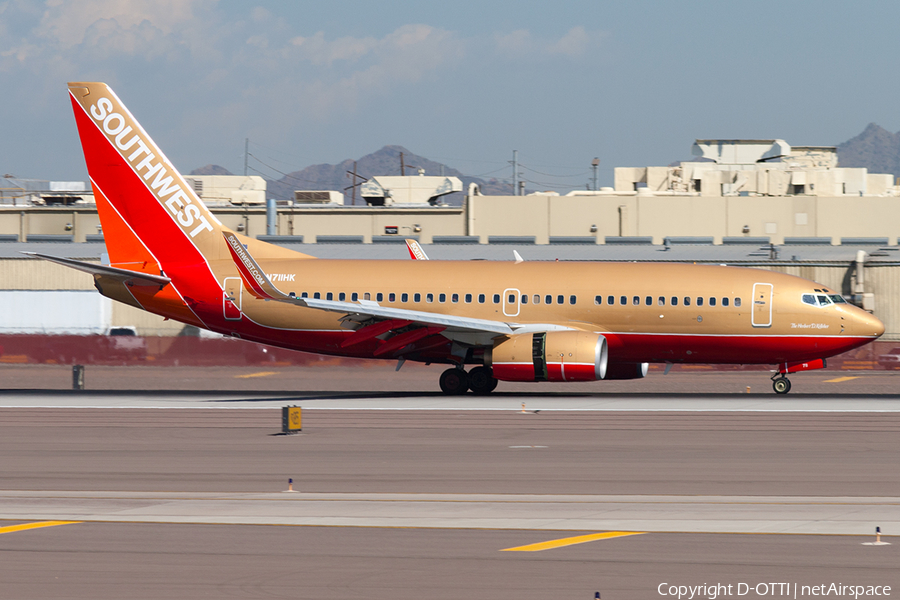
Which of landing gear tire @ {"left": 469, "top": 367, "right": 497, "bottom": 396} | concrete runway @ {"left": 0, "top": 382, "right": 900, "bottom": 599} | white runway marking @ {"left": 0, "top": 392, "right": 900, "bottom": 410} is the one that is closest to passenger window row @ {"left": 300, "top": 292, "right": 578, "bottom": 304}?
landing gear tire @ {"left": 469, "top": 367, "right": 497, "bottom": 396}

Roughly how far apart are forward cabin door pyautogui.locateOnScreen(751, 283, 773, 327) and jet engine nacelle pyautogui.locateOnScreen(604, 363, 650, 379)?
4.45m

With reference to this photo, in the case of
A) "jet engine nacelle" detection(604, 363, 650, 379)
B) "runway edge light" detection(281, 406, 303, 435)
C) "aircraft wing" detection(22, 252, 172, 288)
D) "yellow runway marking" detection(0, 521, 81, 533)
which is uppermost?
"aircraft wing" detection(22, 252, 172, 288)

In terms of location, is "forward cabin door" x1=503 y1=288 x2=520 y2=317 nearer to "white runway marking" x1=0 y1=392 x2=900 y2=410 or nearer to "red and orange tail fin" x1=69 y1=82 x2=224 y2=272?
"white runway marking" x1=0 y1=392 x2=900 y2=410

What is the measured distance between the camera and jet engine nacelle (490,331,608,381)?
33.3m

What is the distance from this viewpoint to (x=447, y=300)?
36.7m

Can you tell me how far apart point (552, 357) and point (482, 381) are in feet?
12.5

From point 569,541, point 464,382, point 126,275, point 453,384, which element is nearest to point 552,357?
point 464,382

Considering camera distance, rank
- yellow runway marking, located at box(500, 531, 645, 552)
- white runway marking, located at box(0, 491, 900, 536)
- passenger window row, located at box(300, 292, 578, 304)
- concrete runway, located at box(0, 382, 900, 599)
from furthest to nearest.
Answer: passenger window row, located at box(300, 292, 578, 304), white runway marking, located at box(0, 491, 900, 536), yellow runway marking, located at box(500, 531, 645, 552), concrete runway, located at box(0, 382, 900, 599)

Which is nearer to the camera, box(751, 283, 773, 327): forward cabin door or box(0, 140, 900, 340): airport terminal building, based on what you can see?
box(751, 283, 773, 327): forward cabin door

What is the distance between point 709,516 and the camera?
15438mm

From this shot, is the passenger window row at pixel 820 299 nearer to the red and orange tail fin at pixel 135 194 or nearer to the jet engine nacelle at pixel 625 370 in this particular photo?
the jet engine nacelle at pixel 625 370

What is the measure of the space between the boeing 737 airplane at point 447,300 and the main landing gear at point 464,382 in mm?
50

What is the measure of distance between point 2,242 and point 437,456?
50.0m

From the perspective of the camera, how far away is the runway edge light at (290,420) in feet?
84.4
